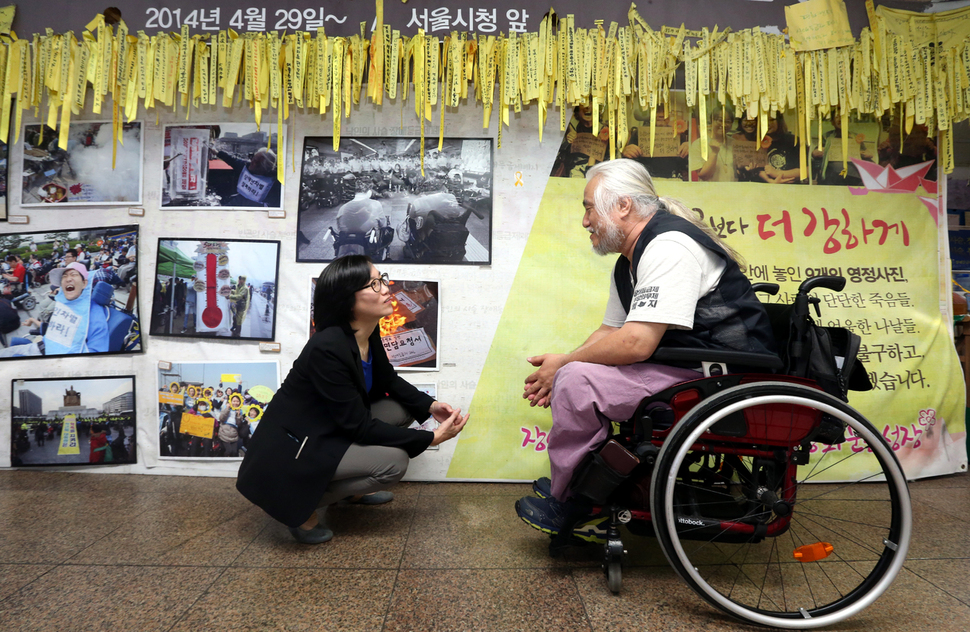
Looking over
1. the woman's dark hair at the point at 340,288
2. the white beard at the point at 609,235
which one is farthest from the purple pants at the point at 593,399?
the woman's dark hair at the point at 340,288

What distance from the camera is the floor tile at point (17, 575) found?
5.31ft

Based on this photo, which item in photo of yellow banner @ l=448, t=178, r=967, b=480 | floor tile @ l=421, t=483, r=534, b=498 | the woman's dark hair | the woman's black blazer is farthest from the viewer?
photo of yellow banner @ l=448, t=178, r=967, b=480

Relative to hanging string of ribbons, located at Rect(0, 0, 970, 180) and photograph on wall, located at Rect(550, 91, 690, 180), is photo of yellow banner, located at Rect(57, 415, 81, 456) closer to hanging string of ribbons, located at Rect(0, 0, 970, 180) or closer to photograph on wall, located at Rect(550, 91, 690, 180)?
hanging string of ribbons, located at Rect(0, 0, 970, 180)

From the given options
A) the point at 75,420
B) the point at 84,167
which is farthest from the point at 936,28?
the point at 75,420

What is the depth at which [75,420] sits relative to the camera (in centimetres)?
271

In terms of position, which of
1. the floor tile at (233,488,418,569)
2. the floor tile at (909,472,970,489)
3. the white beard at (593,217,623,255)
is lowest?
the floor tile at (233,488,418,569)

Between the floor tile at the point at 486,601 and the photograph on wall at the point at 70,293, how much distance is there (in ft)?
6.50

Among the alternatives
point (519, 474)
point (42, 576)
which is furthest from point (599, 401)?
point (42, 576)

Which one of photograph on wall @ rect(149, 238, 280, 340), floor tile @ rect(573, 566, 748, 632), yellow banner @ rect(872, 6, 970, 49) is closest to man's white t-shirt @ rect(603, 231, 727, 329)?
floor tile @ rect(573, 566, 748, 632)

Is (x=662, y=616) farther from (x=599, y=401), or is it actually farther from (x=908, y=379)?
(x=908, y=379)

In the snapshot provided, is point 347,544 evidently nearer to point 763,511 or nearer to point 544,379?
point 544,379

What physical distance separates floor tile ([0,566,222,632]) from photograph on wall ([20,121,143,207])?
1.78 metres

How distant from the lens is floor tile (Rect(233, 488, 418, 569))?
5.96 feet

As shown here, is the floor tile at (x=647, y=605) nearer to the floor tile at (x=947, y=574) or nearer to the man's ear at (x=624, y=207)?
the floor tile at (x=947, y=574)
